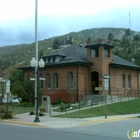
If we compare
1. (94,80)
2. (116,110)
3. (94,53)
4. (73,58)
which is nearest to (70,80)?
(73,58)

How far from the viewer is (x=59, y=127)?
16.3m

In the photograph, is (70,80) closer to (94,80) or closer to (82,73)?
(82,73)

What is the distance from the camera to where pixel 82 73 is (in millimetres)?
35938

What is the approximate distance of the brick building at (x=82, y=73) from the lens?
35344 millimetres

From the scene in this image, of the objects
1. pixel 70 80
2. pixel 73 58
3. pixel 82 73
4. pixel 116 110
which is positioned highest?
Result: pixel 73 58

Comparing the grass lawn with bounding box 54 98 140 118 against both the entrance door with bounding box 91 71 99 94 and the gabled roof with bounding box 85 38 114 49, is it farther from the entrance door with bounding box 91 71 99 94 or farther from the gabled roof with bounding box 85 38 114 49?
the gabled roof with bounding box 85 38 114 49

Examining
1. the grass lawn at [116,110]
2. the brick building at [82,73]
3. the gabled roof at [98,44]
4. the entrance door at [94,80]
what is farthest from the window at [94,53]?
the grass lawn at [116,110]

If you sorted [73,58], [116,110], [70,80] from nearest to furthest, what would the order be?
[116,110] < [73,58] < [70,80]

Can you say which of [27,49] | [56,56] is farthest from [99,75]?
[27,49]

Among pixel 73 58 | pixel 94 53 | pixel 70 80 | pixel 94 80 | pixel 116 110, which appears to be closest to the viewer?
pixel 116 110

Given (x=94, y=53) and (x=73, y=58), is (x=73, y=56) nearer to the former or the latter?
(x=73, y=58)

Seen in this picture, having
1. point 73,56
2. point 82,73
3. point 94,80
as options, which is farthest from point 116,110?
point 73,56

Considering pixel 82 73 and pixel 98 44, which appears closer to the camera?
pixel 98 44

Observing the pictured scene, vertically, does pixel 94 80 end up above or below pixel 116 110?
above
